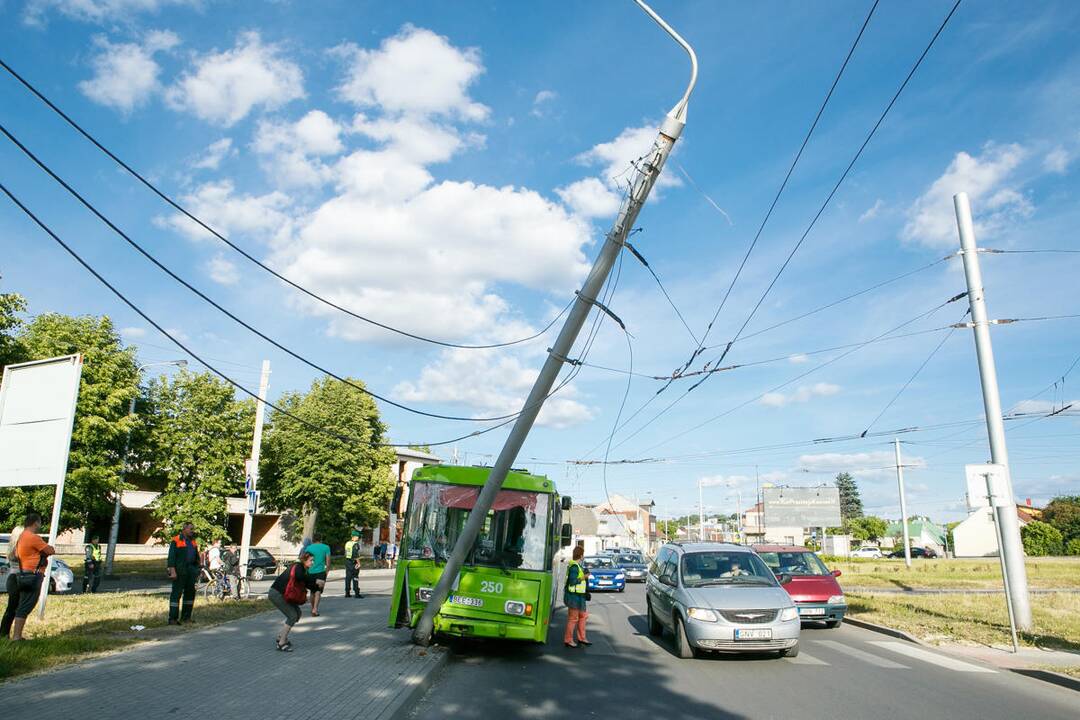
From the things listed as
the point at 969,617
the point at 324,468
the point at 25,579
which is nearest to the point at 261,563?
the point at 324,468

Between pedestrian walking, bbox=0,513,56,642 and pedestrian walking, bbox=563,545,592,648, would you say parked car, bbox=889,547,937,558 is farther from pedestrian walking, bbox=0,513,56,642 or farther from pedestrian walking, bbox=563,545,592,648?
pedestrian walking, bbox=0,513,56,642

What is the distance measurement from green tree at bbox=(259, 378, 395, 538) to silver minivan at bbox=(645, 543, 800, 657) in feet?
109

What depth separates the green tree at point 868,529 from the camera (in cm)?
12194

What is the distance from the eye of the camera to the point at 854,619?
16062 mm

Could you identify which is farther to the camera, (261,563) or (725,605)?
(261,563)

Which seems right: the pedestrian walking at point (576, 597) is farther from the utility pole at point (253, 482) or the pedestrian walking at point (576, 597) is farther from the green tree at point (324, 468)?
the green tree at point (324, 468)

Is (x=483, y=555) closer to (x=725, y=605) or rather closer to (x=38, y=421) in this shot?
(x=725, y=605)

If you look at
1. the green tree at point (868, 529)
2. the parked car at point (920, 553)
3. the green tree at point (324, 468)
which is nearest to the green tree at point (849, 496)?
the green tree at point (868, 529)

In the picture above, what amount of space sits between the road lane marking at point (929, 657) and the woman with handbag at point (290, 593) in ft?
30.0

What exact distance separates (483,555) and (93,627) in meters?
6.64

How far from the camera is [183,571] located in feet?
42.9

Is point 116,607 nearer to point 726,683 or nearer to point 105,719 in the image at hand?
point 105,719

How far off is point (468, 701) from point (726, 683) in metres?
3.25

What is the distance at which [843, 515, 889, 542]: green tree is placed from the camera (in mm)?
121938
